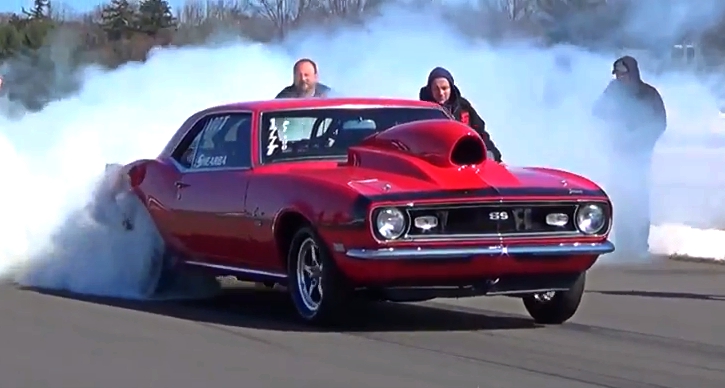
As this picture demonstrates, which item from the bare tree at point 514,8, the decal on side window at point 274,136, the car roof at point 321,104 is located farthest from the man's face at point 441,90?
the bare tree at point 514,8

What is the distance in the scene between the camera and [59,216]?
12.5 meters

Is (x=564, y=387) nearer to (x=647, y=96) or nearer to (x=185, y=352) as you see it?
(x=185, y=352)

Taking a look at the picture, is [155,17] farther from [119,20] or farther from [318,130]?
[318,130]

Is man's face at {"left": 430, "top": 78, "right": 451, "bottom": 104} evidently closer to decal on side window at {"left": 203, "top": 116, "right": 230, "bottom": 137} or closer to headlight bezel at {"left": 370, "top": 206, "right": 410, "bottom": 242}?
decal on side window at {"left": 203, "top": 116, "right": 230, "bottom": 137}

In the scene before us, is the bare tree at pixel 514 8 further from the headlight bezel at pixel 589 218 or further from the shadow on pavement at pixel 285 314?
the headlight bezel at pixel 589 218

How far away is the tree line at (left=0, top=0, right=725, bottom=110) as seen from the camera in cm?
1873

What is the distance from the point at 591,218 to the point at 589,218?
0.05 feet

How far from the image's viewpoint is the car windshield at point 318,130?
1024 cm

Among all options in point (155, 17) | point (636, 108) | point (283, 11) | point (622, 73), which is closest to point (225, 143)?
point (622, 73)

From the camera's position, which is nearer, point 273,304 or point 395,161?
point 395,161

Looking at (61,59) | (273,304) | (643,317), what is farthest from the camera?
(61,59)

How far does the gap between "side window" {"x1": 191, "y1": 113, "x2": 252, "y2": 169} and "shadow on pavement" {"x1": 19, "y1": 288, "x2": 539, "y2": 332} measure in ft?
3.30

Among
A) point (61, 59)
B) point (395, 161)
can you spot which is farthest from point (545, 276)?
point (61, 59)

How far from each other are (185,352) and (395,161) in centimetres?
179
